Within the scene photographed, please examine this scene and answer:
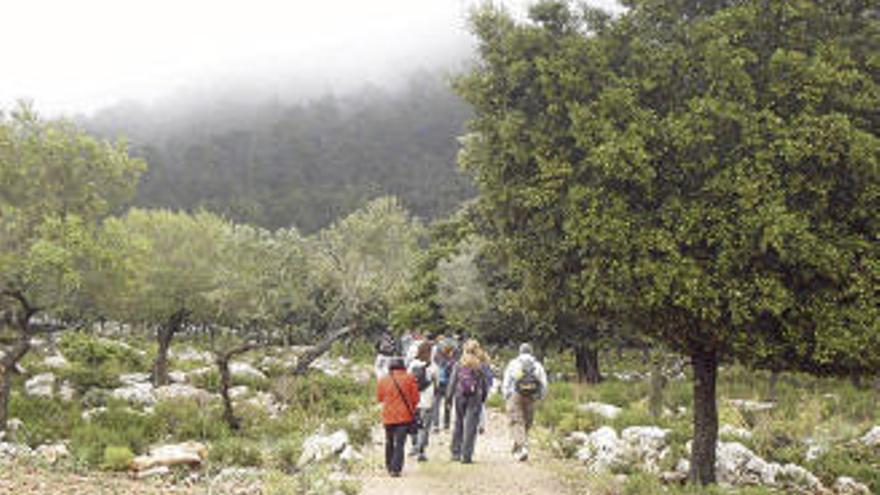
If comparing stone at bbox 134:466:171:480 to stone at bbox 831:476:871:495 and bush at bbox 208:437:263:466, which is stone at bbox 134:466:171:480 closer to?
bush at bbox 208:437:263:466

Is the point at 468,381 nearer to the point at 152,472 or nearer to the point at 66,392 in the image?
the point at 152,472

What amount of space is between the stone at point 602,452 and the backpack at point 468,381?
3.08 metres

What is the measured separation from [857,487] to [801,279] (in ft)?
21.5

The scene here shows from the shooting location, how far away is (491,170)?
13297 mm

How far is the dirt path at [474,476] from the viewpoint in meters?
Result: 12.3

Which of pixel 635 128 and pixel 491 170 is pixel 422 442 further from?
pixel 635 128

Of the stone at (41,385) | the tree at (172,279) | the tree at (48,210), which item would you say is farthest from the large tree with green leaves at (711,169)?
the tree at (172,279)

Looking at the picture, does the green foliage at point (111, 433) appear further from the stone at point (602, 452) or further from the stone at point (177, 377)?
the stone at point (602, 452)

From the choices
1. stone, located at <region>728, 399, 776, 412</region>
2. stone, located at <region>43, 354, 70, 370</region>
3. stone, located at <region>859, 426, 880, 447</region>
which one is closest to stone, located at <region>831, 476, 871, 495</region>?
stone, located at <region>859, 426, 880, 447</region>

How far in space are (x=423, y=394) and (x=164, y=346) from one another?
20.1m

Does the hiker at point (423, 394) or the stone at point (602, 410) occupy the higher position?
→ the hiker at point (423, 394)

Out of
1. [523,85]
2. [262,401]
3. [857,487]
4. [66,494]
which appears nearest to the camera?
[66,494]

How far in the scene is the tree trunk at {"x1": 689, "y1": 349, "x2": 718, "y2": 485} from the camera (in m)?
13.2

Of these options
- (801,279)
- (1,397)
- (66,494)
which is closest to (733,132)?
(801,279)
